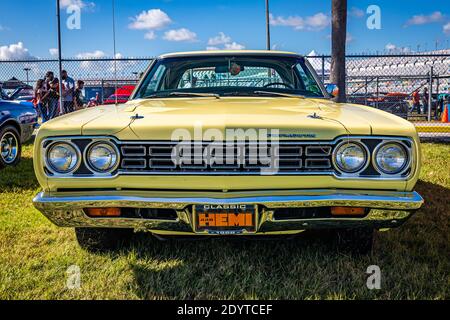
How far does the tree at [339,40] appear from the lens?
8547 millimetres

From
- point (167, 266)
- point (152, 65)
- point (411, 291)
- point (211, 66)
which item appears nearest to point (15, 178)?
point (152, 65)

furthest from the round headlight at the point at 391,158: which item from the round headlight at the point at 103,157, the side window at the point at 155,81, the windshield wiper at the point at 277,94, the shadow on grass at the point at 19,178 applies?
the shadow on grass at the point at 19,178

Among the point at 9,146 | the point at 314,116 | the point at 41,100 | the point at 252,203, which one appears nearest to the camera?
the point at 252,203

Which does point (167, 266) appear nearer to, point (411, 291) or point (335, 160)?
point (335, 160)

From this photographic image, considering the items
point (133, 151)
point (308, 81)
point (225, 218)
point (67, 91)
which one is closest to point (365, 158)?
point (225, 218)

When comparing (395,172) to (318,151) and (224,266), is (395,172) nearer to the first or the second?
(318,151)

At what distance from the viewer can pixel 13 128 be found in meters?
6.66

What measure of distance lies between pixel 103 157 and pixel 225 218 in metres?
0.74

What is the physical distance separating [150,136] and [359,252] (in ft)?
5.28

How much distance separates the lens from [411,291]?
2408mm

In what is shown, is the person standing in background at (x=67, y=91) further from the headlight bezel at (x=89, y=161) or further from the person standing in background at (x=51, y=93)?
the headlight bezel at (x=89, y=161)

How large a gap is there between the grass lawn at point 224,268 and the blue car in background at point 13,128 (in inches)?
127

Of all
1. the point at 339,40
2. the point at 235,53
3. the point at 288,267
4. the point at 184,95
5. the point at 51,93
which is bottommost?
the point at 288,267

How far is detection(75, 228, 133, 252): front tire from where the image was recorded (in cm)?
281
